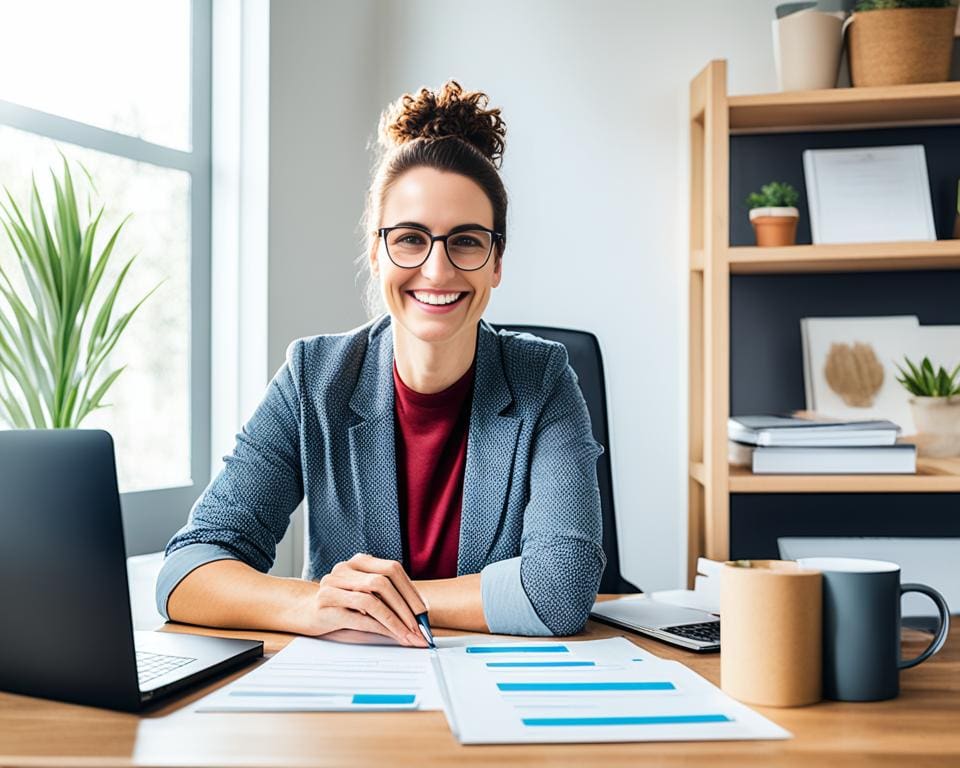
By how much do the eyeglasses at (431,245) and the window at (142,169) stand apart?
0.83 m

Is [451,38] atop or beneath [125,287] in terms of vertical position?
atop

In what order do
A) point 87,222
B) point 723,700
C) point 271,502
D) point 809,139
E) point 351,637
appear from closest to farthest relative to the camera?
point 723,700, point 351,637, point 271,502, point 87,222, point 809,139

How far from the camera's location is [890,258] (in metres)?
2.26

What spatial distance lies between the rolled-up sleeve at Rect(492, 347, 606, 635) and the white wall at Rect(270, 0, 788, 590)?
3.54 feet

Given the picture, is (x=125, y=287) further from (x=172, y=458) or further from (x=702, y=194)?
(x=702, y=194)

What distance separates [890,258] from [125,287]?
164 cm

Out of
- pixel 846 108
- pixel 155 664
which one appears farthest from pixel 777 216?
pixel 155 664

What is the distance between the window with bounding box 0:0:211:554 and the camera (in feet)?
6.38

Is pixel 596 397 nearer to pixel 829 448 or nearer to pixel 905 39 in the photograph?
pixel 829 448

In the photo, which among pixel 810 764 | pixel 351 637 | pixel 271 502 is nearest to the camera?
pixel 810 764

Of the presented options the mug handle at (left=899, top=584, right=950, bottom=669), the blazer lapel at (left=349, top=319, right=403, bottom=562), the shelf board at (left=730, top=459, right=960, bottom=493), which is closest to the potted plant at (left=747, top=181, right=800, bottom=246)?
the shelf board at (left=730, top=459, right=960, bottom=493)

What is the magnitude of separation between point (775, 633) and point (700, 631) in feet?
1.01

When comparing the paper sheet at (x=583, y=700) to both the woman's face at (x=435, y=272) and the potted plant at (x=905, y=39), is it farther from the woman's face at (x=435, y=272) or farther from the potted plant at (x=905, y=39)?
the potted plant at (x=905, y=39)

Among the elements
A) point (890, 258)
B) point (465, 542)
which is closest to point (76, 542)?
point (465, 542)
